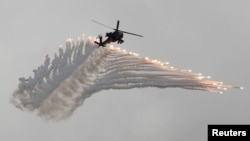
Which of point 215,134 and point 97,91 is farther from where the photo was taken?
point 97,91

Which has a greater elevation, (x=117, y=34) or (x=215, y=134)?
(x=117, y=34)

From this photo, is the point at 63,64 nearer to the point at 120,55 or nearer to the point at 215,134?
the point at 120,55

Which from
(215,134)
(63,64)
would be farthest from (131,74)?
(215,134)

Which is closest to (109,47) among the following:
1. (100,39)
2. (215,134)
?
(100,39)

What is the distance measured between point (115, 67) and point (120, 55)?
11.5 feet

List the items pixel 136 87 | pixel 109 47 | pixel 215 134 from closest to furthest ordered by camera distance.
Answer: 1. pixel 215 134
2. pixel 136 87
3. pixel 109 47

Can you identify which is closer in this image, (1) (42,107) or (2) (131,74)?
(2) (131,74)

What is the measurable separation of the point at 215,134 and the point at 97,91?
3101 cm

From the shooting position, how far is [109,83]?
143 meters

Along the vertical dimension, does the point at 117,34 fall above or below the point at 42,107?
above

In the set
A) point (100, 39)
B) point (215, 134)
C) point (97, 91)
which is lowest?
point (215, 134)

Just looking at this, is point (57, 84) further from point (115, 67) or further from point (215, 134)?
point (215, 134)

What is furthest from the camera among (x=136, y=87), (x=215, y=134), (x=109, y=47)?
(x=109, y=47)

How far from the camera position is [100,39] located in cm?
14850
